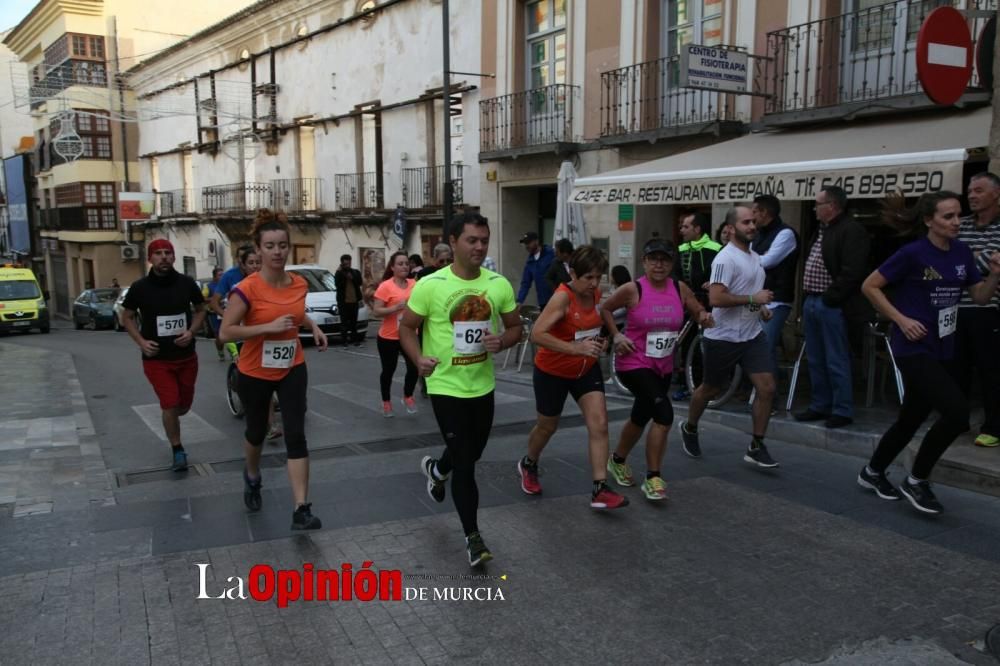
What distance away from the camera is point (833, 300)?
7.01 m

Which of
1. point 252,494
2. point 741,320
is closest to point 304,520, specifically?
point 252,494

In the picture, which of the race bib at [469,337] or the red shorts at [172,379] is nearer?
the race bib at [469,337]

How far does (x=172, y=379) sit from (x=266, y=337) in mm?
1897

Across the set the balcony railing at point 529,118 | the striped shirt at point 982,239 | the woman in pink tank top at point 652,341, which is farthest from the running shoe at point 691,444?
the balcony railing at point 529,118

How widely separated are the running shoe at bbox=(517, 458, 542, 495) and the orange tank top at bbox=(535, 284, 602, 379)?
2.58 feet

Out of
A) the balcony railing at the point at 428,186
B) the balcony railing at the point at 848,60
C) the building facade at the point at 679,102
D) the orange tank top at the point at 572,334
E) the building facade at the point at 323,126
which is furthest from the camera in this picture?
the building facade at the point at 323,126

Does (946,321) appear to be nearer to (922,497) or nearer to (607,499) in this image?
(922,497)

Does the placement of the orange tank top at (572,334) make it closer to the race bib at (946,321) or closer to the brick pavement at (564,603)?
the brick pavement at (564,603)

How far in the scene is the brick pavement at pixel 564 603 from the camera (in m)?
3.64

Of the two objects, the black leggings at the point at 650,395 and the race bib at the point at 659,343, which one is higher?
the race bib at the point at 659,343

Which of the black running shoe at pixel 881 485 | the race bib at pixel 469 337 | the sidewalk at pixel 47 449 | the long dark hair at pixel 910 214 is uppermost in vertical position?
the long dark hair at pixel 910 214

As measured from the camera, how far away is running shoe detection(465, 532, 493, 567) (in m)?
4.43

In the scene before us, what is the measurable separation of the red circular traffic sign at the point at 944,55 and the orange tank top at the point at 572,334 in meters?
3.89

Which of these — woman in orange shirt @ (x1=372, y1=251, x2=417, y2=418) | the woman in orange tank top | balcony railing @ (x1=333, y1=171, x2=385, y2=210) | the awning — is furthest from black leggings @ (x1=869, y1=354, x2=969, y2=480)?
balcony railing @ (x1=333, y1=171, x2=385, y2=210)
